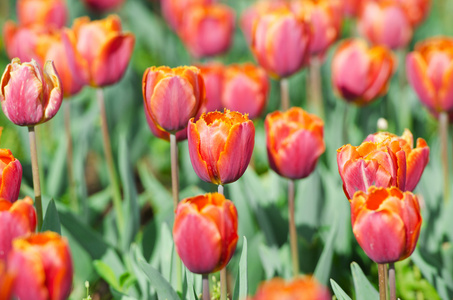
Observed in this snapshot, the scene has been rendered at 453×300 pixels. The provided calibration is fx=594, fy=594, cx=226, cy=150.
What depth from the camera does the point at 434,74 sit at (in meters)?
1.82

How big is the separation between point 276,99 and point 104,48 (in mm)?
1528

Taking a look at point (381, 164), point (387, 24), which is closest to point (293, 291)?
point (381, 164)

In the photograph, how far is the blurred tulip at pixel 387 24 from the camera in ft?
8.44

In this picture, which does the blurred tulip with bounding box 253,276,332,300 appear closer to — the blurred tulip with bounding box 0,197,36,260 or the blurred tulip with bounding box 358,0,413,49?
the blurred tulip with bounding box 0,197,36,260

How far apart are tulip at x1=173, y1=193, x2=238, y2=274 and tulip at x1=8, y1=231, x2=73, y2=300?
198mm

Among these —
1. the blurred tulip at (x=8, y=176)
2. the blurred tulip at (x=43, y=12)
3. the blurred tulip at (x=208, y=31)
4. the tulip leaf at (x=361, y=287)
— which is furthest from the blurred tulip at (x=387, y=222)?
the blurred tulip at (x=43, y=12)

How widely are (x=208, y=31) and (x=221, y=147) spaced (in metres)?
1.69

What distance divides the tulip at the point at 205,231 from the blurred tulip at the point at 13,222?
0.25m

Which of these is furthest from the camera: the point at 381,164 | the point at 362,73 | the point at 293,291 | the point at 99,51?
the point at 362,73

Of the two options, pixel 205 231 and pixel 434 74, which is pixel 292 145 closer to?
pixel 205 231

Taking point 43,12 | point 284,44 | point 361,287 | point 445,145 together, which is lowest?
point 361,287

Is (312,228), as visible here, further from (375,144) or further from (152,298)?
(375,144)

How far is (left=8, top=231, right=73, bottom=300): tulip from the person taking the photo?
2.74 ft

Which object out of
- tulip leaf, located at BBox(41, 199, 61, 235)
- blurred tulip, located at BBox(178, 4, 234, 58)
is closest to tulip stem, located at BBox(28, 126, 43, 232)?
tulip leaf, located at BBox(41, 199, 61, 235)
